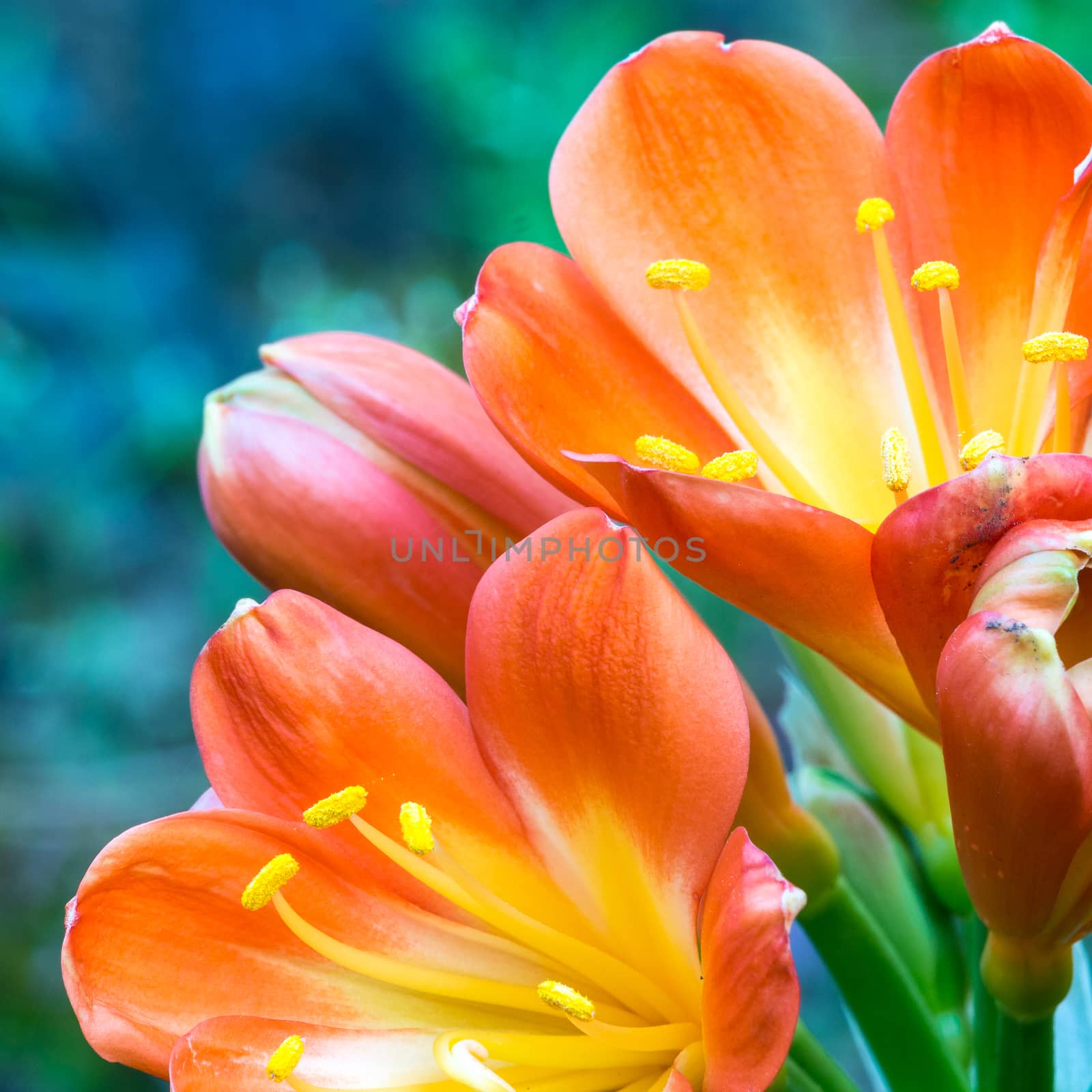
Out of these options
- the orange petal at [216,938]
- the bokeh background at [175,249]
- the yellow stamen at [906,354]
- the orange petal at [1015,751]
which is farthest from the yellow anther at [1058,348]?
the bokeh background at [175,249]

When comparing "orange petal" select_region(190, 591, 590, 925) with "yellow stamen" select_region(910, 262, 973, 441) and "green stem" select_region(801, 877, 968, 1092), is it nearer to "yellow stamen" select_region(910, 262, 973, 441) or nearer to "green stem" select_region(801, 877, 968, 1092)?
"green stem" select_region(801, 877, 968, 1092)

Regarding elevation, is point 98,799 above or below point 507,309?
below

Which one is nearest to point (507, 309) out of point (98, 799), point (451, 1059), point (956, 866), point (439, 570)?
point (439, 570)

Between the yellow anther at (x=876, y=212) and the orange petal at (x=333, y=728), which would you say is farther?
the yellow anther at (x=876, y=212)

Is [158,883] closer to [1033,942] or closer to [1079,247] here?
[1033,942]

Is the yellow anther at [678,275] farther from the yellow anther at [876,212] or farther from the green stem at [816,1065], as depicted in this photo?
the green stem at [816,1065]
